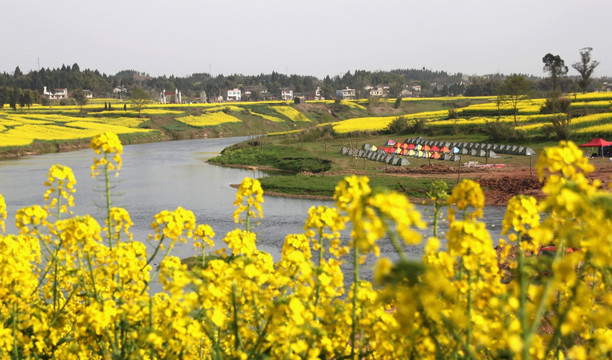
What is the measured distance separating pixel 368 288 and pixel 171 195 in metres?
26.5

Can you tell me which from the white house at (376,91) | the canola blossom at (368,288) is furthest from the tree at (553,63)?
the white house at (376,91)

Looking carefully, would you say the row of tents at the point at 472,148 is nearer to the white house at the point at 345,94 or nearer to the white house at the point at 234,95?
the white house at the point at 345,94

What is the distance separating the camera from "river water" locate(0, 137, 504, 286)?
21.9m

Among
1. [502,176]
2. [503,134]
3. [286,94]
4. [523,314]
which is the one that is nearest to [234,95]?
[286,94]

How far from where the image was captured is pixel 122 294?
5.09m

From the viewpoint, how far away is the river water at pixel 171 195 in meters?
21.9

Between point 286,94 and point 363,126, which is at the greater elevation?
point 286,94

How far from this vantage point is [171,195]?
98.7 ft

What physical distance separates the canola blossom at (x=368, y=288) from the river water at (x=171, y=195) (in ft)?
37.2

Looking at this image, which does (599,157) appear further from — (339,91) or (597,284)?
(339,91)

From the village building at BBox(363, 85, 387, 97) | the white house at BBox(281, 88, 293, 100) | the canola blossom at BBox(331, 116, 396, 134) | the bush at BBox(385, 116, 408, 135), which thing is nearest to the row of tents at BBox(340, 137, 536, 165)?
the bush at BBox(385, 116, 408, 135)

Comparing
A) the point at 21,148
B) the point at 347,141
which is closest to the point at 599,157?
the point at 347,141

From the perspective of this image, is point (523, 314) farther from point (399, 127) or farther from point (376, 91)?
point (376, 91)

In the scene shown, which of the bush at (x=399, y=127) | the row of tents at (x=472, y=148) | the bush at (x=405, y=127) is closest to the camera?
the row of tents at (x=472, y=148)
